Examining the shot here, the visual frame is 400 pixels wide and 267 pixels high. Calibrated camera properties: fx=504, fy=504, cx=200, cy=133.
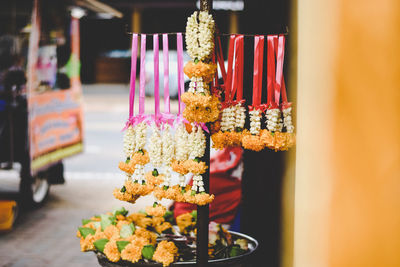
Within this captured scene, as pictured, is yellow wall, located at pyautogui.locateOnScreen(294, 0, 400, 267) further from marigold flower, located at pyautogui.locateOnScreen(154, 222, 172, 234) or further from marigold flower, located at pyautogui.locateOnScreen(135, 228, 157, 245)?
marigold flower, located at pyautogui.locateOnScreen(154, 222, 172, 234)

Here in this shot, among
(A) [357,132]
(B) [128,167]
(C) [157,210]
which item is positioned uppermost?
(A) [357,132]

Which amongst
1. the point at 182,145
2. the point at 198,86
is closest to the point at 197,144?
the point at 182,145

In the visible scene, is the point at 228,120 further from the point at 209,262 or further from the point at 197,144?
the point at 209,262

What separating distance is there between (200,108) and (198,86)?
0.38ft

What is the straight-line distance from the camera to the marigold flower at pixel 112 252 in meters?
3.00

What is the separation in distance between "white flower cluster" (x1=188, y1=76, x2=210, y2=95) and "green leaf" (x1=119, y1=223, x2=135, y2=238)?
114cm

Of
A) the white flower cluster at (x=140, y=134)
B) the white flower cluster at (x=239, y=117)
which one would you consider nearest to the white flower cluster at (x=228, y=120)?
the white flower cluster at (x=239, y=117)

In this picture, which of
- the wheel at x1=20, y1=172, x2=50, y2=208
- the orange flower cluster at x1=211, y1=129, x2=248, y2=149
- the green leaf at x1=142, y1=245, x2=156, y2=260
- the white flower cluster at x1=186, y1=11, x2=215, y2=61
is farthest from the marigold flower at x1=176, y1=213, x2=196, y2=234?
the wheel at x1=20, y1=172, x2=50, y2=208

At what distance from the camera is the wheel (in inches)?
245

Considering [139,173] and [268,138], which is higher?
[268,138]

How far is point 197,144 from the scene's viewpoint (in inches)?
104

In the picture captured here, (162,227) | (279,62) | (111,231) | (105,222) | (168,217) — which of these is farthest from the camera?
(168,217)

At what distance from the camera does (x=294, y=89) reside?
10.1 feet

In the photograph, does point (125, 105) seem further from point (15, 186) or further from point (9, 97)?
point (9, 97)
